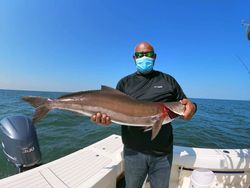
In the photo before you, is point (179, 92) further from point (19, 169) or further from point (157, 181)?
point (19, 169)

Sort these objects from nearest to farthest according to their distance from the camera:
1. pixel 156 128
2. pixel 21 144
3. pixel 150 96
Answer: pixel 156 128, pixel 150 96, pixel 21 144

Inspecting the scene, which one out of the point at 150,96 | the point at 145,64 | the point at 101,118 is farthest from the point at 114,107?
the point at 145,64

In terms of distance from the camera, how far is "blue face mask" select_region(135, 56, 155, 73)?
2.58 m

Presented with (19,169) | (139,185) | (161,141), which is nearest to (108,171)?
(139,185)

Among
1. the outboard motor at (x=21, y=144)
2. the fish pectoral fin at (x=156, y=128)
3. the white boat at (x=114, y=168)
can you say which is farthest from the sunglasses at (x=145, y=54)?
the outboard motor at (x=21, y=144)

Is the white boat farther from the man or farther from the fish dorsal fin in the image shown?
the fish dorsal fin

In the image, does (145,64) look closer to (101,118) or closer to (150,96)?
(150,96)

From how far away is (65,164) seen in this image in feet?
10.2

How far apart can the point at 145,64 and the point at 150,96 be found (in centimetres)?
42

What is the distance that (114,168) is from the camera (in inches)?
126

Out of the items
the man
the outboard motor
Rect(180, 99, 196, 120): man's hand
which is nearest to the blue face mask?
the man

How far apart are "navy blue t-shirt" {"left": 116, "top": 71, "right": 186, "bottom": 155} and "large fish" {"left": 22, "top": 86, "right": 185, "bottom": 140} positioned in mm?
143

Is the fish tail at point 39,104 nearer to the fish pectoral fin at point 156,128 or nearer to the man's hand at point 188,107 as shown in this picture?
the fish pectoral fin at point 156,128

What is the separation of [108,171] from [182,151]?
147 centimetres
